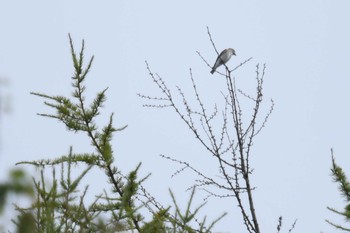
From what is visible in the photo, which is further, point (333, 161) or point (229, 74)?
point (229, 74)

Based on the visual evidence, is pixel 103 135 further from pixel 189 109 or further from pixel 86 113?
pixel 189 109

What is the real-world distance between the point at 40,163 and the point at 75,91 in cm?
90

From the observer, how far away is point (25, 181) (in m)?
1.57

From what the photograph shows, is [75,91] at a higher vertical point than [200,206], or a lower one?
higher

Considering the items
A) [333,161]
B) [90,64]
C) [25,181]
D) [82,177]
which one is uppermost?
[90,64]

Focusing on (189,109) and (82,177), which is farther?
(189,109)

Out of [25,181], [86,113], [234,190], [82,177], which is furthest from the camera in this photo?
A: [86,113]

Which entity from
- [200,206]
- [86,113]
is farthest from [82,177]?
[86,113]

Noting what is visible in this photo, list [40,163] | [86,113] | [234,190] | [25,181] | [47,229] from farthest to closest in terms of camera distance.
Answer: [86,113] < [40,163] < [234,190] < [47,229] < [25,181]

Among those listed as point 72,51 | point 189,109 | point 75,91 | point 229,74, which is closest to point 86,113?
point 75,91

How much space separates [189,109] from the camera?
5.59m

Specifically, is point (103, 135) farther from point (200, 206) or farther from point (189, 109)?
point (200, 206)

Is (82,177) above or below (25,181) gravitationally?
above

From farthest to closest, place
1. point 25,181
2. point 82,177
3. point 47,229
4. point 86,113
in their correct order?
point 86,113
point 82,177
point 47,229
point 25,181
